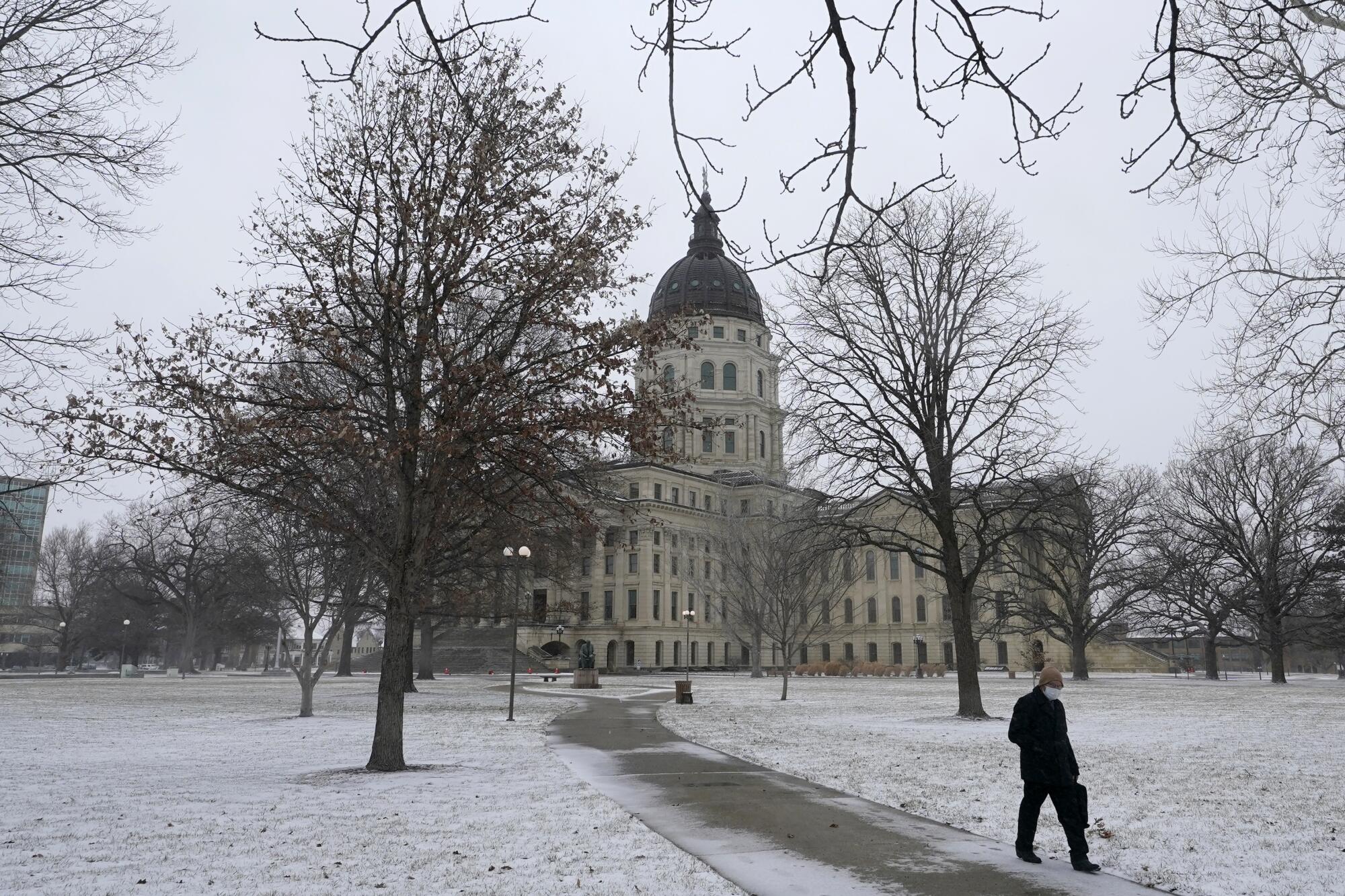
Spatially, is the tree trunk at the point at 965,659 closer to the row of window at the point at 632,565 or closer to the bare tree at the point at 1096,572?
the bare tree at the point at 1096,572

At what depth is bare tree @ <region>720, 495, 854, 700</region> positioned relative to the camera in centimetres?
2427

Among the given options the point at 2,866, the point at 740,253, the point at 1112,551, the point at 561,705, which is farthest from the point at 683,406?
the point at 1112,551

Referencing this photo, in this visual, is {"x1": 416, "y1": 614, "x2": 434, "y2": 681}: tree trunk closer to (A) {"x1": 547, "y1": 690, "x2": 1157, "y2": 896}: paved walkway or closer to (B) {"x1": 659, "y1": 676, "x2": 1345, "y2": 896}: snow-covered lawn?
(B) {"x1": 659, "y1": 676, "x2": 1345, "y2": 896}: snow-covered lawn

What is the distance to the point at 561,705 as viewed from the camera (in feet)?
99.5

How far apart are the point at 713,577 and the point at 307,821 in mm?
71995

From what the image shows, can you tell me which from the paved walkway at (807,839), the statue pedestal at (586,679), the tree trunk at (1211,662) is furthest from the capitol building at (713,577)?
the paved walkway at (807,839)

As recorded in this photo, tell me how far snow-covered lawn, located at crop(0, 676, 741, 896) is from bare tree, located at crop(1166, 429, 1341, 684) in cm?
4271

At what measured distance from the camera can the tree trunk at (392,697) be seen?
13359 millimetres

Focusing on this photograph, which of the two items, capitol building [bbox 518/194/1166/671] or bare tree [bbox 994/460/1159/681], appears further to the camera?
capitol building [bbox 518/194/1166/671]

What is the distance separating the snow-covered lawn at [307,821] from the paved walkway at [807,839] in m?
0.49

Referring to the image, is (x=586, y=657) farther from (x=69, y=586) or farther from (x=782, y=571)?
(x=69, y=586)

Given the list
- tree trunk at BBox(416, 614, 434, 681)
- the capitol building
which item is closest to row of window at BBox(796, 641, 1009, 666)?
the capitol building

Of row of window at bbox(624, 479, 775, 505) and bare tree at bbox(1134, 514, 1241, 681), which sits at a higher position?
row of window at bbox(624, 479, 775, 505)

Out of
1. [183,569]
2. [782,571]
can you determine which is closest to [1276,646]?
[782,571]
